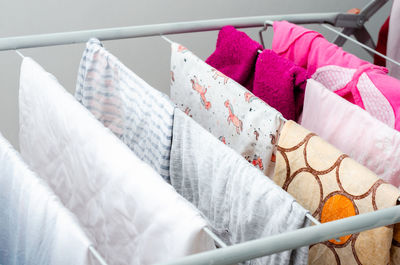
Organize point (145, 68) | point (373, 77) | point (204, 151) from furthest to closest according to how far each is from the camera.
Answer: point (145, 68) < point (373, 77) < point (204, 151)

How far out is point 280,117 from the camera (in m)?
1.02

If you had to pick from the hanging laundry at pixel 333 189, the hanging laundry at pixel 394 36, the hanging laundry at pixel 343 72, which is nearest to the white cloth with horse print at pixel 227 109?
the hanging laundry at pixel 333 189

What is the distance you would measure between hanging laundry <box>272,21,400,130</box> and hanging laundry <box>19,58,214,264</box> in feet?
1.50

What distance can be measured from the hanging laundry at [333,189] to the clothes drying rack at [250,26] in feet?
0.34

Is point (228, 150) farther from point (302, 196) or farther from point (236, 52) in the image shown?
point (236, 52)

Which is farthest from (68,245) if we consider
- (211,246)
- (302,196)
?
(302,196)

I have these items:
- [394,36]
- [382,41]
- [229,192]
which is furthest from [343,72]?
[382,41]

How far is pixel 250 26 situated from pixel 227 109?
31 cm

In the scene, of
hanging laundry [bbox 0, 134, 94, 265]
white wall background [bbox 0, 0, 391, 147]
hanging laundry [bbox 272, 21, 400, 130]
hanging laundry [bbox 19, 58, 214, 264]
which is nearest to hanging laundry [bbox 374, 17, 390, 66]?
hanging laundry [bbox 272, 21, 400, 130]

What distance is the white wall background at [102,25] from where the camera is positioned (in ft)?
6.39

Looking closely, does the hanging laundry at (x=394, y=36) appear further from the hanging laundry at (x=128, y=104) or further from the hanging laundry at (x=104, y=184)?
the hanging laundry at (x=104, y=184)

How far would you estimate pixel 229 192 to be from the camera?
3.05 ft

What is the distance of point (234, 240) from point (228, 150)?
145 millimetres

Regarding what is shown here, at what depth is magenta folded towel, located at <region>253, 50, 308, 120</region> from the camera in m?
1.12
